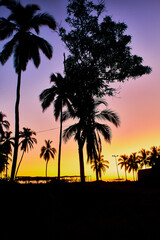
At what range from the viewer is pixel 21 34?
13508mm

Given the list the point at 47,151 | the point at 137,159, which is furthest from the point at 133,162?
the point at 47,151

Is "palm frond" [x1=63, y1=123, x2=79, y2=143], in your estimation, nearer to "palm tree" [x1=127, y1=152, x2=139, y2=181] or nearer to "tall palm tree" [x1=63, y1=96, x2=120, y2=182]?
"tall palm tree" [x1=63, y1=96, x2=120, y2=182]

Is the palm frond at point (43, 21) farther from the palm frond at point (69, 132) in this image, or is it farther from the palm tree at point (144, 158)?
the palm tree at point (144, 158)

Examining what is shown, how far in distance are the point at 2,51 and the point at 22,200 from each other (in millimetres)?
12313

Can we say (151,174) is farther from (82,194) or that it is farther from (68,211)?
(68,211)

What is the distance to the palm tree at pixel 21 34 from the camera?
13.4 m

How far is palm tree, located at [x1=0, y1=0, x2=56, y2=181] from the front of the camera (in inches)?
526

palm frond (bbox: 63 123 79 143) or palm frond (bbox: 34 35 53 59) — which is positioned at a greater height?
palm frond (bbox: 34 35 53 59)

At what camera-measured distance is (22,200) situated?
6.49m

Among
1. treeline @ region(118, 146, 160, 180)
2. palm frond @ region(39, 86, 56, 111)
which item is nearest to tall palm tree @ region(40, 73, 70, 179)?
palm frond @ region(39, 86, 56, 111)

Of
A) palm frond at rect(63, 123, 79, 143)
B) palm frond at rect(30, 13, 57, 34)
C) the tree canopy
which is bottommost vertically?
palm frond at rect(63, 123, 79, 143)

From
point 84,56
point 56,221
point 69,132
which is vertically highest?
point 84,56

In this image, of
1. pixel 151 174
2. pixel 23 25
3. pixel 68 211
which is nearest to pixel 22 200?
pixel 68 211

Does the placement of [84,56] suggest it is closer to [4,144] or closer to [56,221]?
[56,221]
